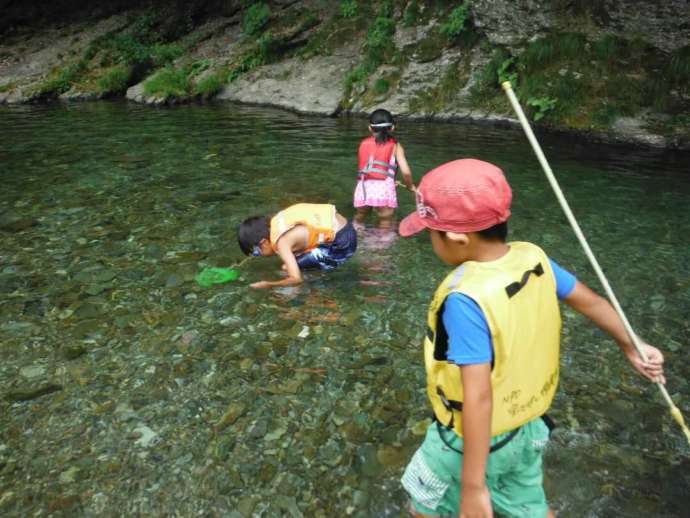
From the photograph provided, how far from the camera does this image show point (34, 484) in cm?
312

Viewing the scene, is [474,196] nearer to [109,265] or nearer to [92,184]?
[109,265]

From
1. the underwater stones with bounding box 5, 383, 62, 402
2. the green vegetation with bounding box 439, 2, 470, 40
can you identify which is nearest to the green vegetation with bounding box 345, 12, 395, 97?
the green vegetation with bounding box 439, 2, 470, 40

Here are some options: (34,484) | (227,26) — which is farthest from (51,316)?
(227,26)

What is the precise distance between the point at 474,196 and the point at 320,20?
826 inches

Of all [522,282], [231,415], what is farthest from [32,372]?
[522,282]

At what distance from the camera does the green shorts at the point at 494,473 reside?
214 centimetres

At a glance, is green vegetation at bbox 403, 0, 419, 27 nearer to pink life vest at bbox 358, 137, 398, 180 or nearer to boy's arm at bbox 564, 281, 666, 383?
pink life vest at bbox 358, 137, 398, 180

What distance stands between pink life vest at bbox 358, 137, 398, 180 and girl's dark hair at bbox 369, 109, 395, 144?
63 millimetres

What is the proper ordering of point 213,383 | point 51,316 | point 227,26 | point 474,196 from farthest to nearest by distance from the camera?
point 227,26, point 51,316, point 213,383, point 474,196

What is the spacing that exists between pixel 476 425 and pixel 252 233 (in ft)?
11.1

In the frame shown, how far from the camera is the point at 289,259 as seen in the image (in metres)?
4.81

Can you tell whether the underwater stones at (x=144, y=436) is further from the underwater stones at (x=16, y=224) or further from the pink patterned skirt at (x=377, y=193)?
the underwater stones at (x=16, y=224)

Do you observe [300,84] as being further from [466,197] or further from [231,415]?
[466,197]

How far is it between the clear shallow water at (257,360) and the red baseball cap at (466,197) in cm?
184
